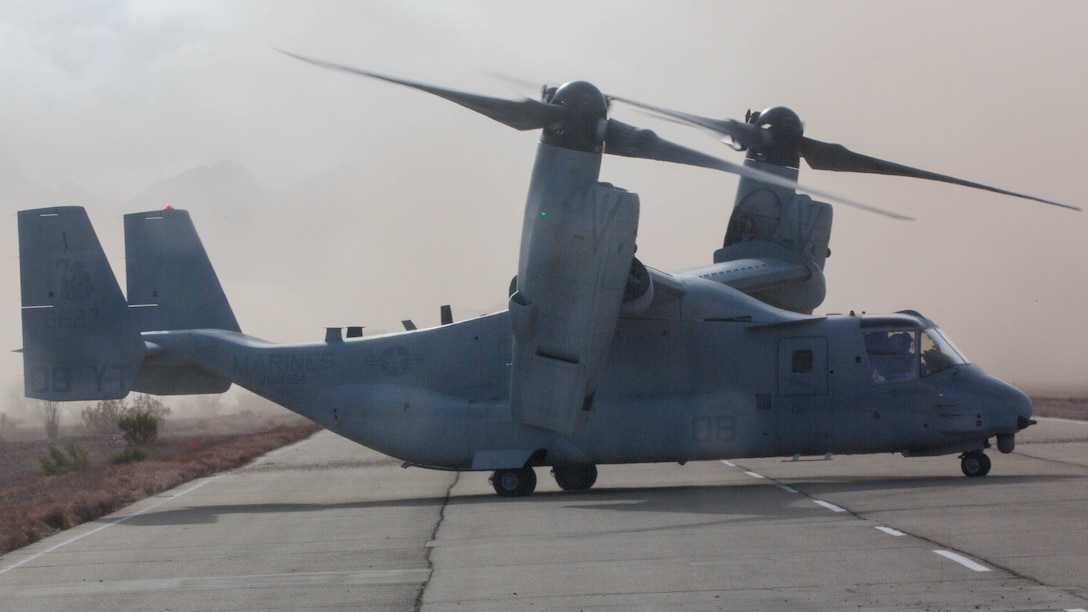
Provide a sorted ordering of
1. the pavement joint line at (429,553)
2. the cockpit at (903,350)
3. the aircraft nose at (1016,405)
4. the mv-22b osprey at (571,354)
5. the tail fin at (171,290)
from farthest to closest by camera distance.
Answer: the tail fin at (171,290) < the cockpit at (903,350) < the aircraft nose at (1016,405) < the mv-22b osprey at (571,354) < the pavement joint line at (429,553)

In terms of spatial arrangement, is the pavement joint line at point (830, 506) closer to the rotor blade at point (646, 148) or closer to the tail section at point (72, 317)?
the rotor blade at point (646, 148)

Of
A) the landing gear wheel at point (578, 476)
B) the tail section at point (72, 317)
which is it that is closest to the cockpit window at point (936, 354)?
the landing gear wheel at point (578, 476)

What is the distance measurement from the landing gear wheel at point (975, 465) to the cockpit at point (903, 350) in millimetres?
1337

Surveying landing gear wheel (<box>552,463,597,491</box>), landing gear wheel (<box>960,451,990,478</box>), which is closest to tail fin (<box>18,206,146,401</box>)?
landing gear wheel (<box>552,463,597,491</box>)

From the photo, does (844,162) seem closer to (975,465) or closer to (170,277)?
(975,465)

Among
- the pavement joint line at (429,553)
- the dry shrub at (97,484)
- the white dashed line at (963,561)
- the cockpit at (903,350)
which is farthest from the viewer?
the cockpit at (903,350)

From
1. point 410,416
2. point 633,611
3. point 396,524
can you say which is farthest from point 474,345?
point 633,611

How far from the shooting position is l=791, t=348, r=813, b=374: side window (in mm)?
17484

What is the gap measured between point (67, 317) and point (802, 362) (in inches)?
454

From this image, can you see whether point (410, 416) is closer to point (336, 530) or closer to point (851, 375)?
point (336, 530)

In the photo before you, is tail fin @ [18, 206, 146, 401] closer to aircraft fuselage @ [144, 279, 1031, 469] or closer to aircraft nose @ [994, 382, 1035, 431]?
aircraft fuselage @ [144, 279, 1031, 469]

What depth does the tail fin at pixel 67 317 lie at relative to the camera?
1872 centimetres

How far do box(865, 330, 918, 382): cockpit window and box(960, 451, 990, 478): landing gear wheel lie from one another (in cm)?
143

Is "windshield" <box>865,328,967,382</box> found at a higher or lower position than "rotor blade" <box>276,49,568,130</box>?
lower
